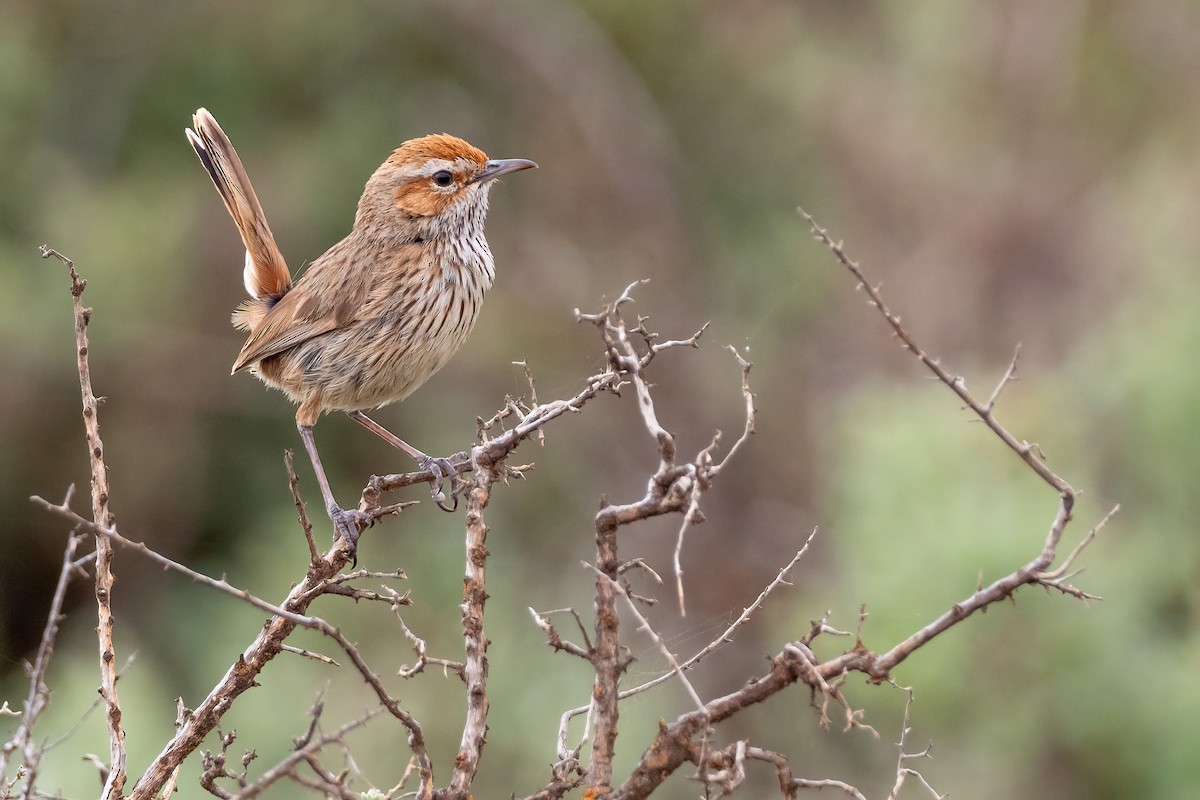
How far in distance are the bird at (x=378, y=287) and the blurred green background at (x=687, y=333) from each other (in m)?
2.40

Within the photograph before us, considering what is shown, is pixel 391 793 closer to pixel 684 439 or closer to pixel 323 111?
pixel 684 439

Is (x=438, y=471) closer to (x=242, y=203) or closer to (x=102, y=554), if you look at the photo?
(x=102, y=554)

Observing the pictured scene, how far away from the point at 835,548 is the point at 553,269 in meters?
3.54

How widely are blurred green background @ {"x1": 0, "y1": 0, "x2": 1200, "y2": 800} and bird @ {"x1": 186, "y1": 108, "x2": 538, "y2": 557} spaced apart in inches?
94.4

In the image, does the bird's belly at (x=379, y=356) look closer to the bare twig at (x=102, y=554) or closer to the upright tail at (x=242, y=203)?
the upright tail at (x=242, y=203)

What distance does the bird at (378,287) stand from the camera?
167 inches

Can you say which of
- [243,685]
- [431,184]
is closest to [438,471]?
[243,685]

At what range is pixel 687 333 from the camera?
1041cm

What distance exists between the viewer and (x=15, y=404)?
9000 millimetres

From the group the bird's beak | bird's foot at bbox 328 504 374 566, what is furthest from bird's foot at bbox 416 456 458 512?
the bird's beak

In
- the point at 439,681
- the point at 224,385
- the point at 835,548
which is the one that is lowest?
the point at 439,681

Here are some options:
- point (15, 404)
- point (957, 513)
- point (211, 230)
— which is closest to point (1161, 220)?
point (957, 513)

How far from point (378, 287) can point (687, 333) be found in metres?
6.21

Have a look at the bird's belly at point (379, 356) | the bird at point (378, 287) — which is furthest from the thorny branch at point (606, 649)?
the bird's belly at point (379, 356)
